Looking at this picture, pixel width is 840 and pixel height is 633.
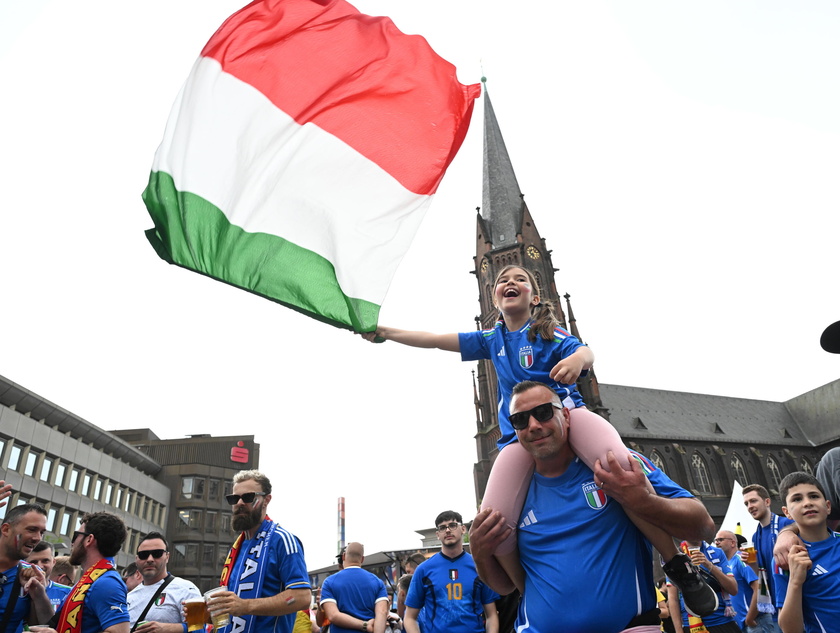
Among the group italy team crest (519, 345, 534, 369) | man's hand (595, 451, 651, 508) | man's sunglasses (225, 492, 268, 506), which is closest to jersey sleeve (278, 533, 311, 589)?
man's sunglasses (225, 492, 268, 506)

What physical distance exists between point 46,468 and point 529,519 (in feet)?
152

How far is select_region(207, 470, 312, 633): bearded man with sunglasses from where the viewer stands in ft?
14.5

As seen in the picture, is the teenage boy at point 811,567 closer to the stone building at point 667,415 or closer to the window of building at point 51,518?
the window of building at point 51,518

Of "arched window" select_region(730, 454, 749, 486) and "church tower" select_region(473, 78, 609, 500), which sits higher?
"church tower" select_region(473, 78, 609, 500)

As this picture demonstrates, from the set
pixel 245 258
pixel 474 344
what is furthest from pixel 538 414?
pixel 245 258

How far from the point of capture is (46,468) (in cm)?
4106

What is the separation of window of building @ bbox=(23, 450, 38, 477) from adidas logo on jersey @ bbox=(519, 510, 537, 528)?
43578 mm

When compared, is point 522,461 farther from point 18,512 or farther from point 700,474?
point 700,474

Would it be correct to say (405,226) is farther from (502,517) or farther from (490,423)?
(490,423)

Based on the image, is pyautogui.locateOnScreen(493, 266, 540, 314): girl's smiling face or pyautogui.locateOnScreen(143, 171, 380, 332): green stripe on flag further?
pyautogui.locateOnScreen(143, 171, 380, 332): green stripe on flag

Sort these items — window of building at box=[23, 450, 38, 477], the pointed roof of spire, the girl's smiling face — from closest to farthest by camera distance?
1. the girl's smiling face
2. window of building at box=[23, 450, 38, 477]
3. the pointed roof of spire

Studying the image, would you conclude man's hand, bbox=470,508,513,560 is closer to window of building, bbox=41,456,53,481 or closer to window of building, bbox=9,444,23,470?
window of building, bbox=9,444,23,470

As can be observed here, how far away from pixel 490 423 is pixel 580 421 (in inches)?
2239

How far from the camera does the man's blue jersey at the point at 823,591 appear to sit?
4.38 m
